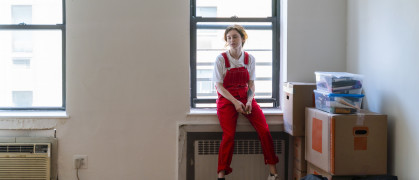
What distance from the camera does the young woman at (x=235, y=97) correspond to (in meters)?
3.21

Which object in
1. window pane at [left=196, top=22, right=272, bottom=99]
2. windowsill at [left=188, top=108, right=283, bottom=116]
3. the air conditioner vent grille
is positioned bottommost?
the air conditioner vent grille

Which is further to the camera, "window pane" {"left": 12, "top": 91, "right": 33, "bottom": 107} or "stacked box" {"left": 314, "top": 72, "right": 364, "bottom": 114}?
"window pane" {"left": 12, "top": 91, "right": 33, "bottom": 107}

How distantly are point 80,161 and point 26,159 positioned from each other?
0.42 m

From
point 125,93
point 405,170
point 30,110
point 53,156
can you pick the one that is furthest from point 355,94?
point 30,110

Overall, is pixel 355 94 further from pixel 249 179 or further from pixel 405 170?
pixel 249 179

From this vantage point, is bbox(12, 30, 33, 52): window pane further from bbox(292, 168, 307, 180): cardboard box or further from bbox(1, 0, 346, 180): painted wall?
bbox(292, 168, 307, 180): cardboard box

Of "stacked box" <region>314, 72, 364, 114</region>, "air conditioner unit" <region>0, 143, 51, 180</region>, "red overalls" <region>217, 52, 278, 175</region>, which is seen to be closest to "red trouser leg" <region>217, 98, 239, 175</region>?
"red overalls" <region>217, 52, 278, 175</region>

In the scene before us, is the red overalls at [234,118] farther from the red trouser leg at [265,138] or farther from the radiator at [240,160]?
the radiator at [240,160]

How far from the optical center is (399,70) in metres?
2.70

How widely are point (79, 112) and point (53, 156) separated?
42 cm

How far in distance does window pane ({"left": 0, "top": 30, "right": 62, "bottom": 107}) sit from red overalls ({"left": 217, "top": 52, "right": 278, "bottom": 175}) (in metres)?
1.44

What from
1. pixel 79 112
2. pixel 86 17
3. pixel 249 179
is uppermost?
pixel 86 17

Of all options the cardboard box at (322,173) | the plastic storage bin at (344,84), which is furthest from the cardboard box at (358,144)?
the plastic storage bin at (344,84)

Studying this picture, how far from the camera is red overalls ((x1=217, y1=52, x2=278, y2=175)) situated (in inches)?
126
